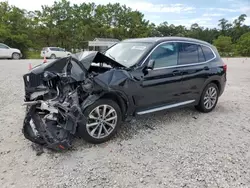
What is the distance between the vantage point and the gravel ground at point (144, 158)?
2.64 meters

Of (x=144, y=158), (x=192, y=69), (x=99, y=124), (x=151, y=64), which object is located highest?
(x=151, y=64)

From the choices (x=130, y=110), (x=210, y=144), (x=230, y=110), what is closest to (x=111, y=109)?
(x=130, y=110)

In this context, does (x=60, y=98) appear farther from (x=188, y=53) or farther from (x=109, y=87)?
(x=188, y=53)

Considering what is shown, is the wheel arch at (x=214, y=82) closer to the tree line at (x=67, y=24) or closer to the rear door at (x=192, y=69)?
the rear door at (x=192, y=69)

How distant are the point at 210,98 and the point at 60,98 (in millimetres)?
3433

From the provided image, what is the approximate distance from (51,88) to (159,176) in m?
2.20

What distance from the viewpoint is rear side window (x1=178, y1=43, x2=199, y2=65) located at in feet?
14.5

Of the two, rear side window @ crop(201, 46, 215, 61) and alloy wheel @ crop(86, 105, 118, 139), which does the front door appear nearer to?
alloy wheel @ crop(86, 105, 118, 139)

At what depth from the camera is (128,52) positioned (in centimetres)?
428

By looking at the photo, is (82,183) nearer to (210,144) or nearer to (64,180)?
(64,180)

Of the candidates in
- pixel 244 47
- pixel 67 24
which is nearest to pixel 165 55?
pixel 67 24

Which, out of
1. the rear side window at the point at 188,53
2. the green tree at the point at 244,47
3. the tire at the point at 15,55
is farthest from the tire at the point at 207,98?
the green tree at the point at 244,47

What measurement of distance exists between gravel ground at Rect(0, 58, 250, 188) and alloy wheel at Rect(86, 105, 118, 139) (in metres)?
0.20

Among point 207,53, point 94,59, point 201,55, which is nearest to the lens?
point 94,59
